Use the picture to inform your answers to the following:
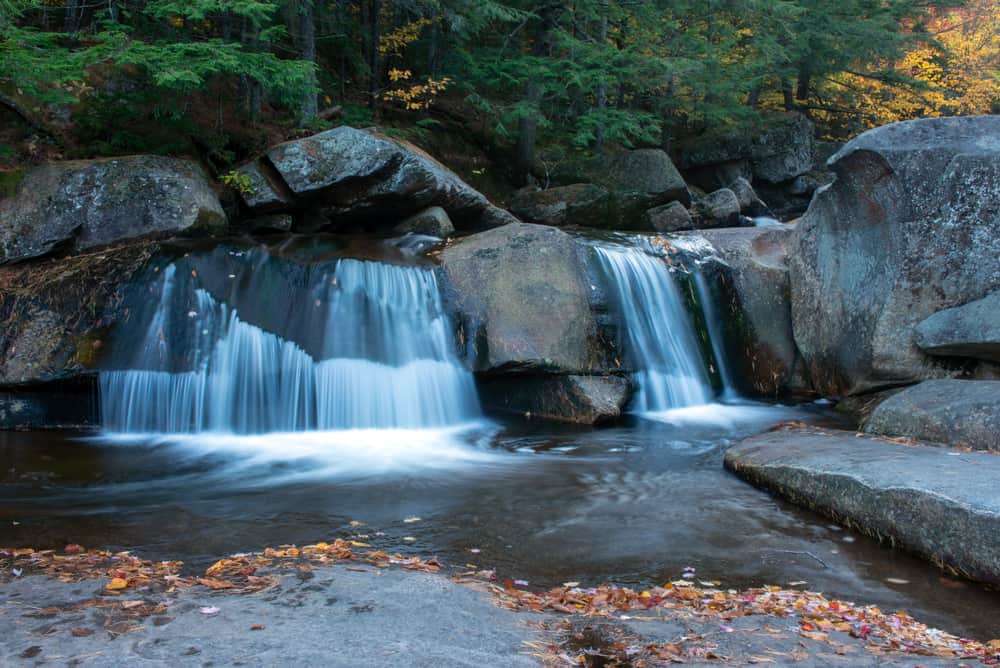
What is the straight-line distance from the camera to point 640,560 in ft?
16.4

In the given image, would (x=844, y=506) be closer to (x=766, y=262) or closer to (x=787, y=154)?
(x=766, y=262)

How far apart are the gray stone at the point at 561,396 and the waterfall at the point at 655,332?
1.62 feet

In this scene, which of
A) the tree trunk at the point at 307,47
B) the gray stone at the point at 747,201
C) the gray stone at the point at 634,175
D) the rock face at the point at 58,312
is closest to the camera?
the rock face at the point at 58,312

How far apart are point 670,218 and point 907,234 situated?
276 inches

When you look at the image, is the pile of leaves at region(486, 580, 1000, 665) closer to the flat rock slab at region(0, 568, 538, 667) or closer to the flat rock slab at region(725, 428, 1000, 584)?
the flat rock slab at region(0, 568, 538, 667)

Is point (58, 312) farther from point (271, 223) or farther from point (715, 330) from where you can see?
point (715, 330)

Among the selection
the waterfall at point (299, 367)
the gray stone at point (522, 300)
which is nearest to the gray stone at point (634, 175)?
the gray stone at point (522, 300)

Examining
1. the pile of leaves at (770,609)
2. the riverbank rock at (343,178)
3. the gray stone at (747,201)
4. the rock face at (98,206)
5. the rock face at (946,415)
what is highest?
the gray stone at (747,201)

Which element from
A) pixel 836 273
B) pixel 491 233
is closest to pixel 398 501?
pixel 491 233

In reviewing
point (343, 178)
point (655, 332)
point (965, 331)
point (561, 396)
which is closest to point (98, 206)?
point (343, 178)

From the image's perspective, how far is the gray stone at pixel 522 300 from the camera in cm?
938

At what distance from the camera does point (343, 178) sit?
10.9 meters

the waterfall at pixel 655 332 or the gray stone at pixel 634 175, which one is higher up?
the gray stone at pixel 634 175

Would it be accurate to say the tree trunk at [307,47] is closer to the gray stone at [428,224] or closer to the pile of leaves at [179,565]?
the gray stone at [428,224]
